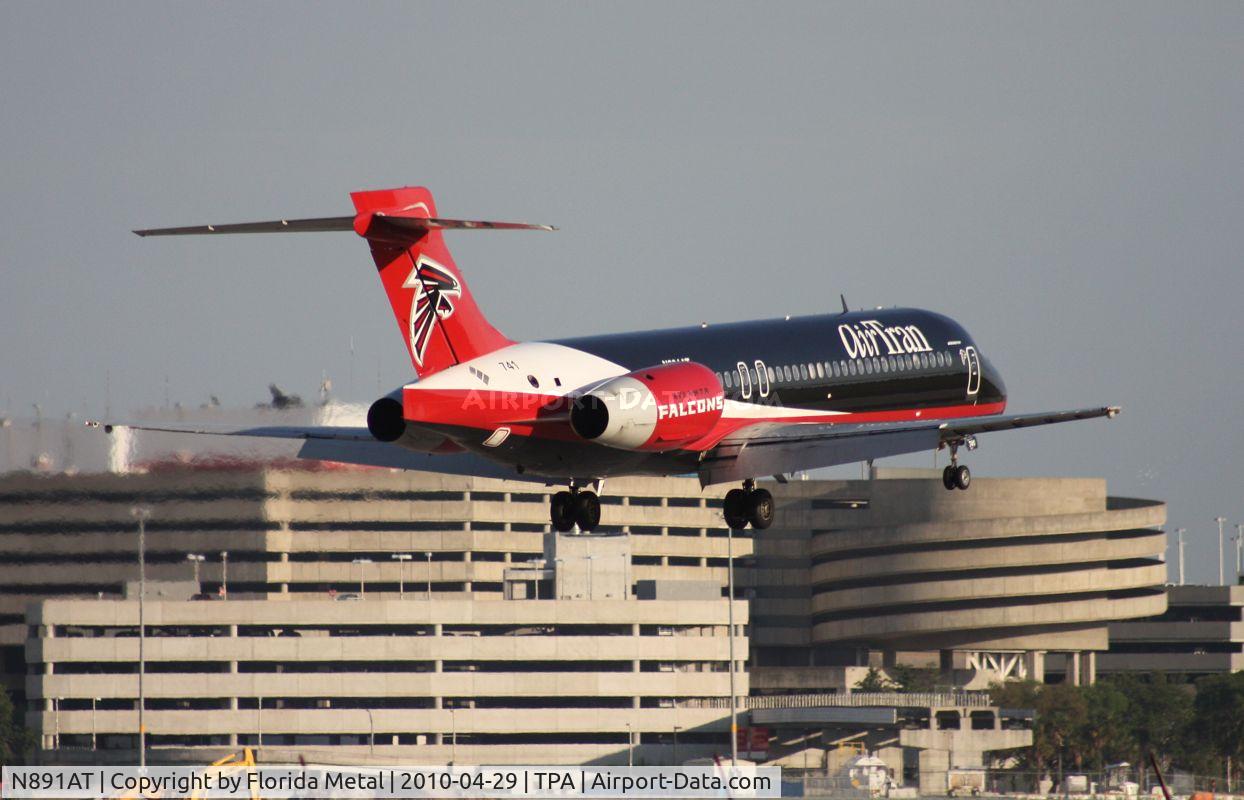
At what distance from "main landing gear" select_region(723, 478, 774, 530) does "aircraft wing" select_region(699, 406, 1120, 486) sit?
1710 mm

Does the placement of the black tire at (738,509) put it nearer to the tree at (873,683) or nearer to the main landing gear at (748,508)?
the main landing gear at (748,508)

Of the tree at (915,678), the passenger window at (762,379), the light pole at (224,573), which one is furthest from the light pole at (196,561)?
the passenger window at (762,379)

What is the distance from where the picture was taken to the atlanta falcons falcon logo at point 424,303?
46188mm

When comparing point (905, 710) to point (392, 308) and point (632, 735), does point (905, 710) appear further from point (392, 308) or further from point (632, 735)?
point (392, 308)

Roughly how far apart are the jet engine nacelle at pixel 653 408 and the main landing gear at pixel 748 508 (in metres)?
3.29

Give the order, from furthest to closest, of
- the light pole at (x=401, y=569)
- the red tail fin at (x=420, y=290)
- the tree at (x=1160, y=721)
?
the light pole at (x=401, y=569), the tree at (x=1160, y=721), the red tail fin at (x=420, y=290)

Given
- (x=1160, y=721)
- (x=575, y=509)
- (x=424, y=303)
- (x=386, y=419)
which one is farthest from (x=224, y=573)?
(x=386, y=419)

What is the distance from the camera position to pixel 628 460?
48906 mm

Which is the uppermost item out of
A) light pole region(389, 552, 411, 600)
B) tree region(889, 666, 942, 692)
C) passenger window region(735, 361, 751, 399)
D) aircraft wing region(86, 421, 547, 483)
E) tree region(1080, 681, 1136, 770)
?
passenger window region(735, 361, 751, 399)

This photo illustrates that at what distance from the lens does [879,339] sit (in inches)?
2312

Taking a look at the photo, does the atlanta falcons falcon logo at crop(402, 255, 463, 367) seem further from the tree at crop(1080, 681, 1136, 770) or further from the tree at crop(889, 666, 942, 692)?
the tree at crop(889, 666, 942, 692)

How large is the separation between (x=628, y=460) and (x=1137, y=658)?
141 m

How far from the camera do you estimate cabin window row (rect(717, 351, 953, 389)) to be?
52.8 m
